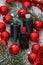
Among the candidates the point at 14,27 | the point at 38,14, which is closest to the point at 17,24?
the point at 14,27

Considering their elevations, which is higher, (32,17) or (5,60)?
(32,17)

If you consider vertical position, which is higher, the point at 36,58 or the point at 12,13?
the point at 12,13

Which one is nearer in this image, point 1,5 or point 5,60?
point 5,60

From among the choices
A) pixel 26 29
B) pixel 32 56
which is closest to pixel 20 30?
pixel 26 29

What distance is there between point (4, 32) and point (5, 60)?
0.16 m

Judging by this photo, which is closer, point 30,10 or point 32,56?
point 32,56

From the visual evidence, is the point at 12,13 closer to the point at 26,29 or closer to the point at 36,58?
the point at 26,29

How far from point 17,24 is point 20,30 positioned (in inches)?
1.1

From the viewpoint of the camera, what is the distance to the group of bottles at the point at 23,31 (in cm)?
84

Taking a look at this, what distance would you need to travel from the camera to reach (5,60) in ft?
2.38

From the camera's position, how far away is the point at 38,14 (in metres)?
0.91

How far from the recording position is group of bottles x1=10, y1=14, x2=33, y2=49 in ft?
2.75

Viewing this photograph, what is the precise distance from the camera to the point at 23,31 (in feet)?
2.77

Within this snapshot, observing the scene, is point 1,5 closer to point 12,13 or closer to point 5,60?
point 12,13
